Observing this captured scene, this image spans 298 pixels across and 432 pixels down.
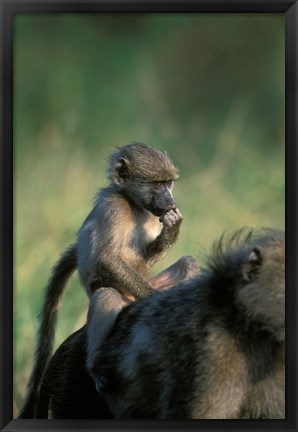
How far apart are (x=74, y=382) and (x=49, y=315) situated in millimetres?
670

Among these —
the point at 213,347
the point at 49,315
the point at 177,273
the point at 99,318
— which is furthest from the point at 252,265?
the point at 49,315

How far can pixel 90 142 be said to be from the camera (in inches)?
379

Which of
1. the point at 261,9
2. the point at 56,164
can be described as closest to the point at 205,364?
the point at 261,9

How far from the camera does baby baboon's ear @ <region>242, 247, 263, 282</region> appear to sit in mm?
5793

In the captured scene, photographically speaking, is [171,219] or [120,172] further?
[120,172]

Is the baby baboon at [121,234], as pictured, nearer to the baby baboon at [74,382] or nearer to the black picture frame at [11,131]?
the baby baboon at [74,382]

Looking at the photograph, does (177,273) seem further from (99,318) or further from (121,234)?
(99,318)

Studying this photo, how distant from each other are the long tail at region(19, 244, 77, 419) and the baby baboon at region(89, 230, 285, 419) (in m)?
0.88

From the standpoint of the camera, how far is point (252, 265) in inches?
229

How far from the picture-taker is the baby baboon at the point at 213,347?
5.75 meters

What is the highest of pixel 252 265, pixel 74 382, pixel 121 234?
pixel 121 234

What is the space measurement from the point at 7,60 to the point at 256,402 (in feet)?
8.02

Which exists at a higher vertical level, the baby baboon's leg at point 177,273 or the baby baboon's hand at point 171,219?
the baby baboon's hand at point 171,219

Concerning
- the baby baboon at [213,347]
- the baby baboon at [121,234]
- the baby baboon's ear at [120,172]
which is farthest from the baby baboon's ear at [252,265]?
the baby baboon's ear at [120,172]
